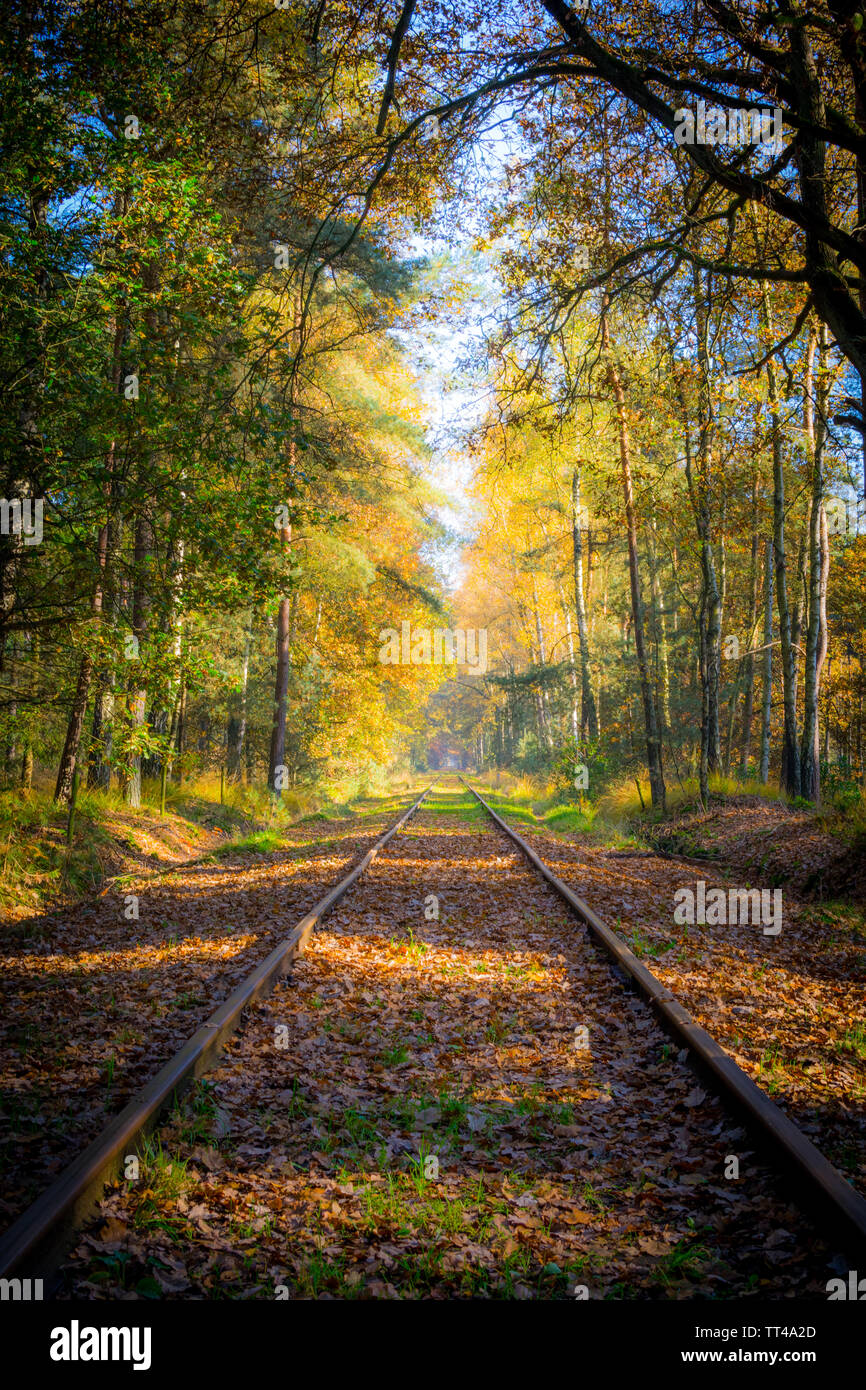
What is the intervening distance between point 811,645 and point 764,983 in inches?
385

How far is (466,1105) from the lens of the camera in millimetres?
4051

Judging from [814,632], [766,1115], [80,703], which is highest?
[814,632]

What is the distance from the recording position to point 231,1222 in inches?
116

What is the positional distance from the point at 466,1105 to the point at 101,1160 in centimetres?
183

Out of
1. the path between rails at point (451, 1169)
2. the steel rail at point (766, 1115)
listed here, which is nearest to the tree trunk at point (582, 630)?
the steel rail at point (766, 1115)

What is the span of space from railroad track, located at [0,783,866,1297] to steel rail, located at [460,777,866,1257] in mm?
10

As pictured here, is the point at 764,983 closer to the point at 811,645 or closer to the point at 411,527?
the point at 811,645

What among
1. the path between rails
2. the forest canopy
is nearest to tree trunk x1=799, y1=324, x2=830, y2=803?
the forest canopy

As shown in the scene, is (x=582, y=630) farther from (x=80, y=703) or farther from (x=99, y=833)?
(x=80, y=703)

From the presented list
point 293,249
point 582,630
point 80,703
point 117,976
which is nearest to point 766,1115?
point 117,976

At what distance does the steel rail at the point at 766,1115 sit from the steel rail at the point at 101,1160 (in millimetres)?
2651

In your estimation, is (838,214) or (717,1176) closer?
(717,1176)

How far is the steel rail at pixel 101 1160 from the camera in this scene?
2500 mm
